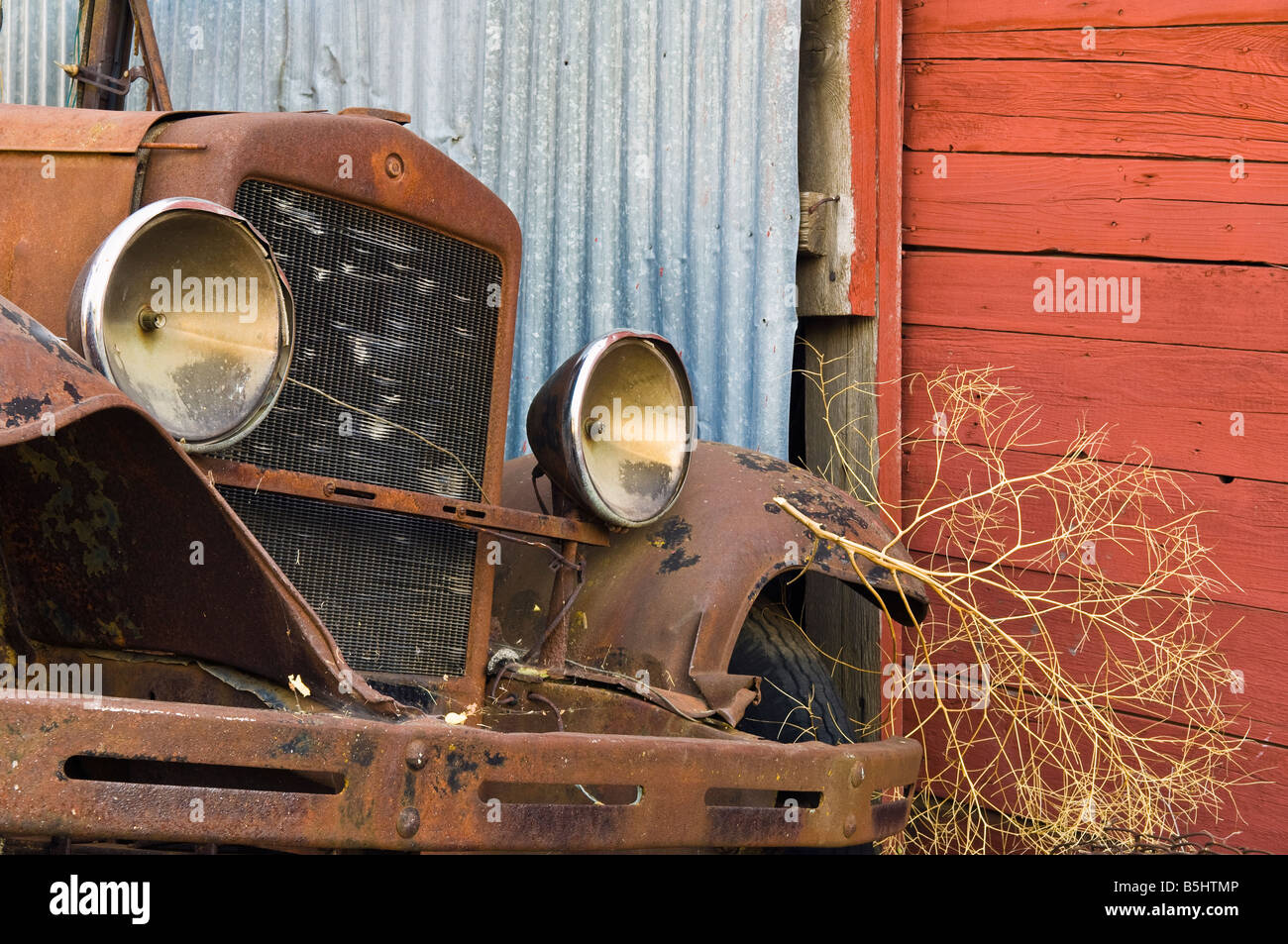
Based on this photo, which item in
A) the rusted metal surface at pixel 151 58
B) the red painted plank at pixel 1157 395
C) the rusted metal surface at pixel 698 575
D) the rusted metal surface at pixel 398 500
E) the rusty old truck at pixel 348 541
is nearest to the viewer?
the rusty old truck at pixel 348 541

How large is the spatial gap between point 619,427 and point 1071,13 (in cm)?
206

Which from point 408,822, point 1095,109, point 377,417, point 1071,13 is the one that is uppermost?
point 1071,13

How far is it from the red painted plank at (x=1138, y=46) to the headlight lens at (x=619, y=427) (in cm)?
181

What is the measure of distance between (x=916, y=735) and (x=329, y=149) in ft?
7.84

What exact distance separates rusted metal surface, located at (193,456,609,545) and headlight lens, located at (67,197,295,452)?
0.36 ft

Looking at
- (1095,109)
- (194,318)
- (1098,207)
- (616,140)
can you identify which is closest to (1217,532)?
(1098,207)

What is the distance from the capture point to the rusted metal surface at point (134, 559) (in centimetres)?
185

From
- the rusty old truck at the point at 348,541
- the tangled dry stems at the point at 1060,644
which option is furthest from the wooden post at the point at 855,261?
the rusty old truck at the point at 348,541

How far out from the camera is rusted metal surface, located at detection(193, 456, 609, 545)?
89.0 inches

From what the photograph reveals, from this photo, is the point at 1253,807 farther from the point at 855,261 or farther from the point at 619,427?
the point at 619,427

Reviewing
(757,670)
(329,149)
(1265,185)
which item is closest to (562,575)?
(757,670)

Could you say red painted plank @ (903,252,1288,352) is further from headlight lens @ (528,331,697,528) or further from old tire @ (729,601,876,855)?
headlight lens @ (528,331,697,528)

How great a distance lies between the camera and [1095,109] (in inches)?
145

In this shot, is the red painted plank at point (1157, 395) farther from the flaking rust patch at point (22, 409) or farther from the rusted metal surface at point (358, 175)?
the flaking rust patch at point (22, 409)
